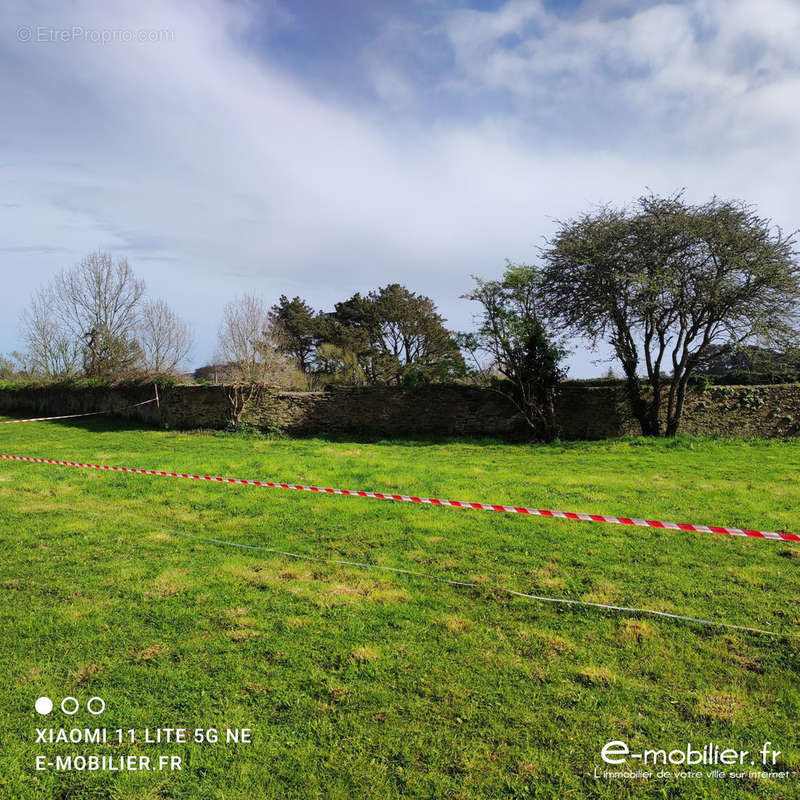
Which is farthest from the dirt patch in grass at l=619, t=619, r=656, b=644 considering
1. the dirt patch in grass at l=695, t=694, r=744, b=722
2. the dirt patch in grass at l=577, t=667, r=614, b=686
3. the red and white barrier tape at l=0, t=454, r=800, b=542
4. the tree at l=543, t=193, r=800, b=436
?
the tree at l=543, t=193, r=800, b=436

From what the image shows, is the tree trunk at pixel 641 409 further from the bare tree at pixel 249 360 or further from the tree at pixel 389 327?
the tree at pixel 389 327

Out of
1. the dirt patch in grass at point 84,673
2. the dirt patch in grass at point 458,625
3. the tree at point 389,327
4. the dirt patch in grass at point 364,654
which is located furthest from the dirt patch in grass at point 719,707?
the tree at point 389,327

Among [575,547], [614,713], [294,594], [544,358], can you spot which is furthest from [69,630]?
[544,358]

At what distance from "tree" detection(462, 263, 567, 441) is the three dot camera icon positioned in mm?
13233

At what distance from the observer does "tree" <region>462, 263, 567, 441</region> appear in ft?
48.6

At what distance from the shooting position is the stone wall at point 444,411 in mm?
15305

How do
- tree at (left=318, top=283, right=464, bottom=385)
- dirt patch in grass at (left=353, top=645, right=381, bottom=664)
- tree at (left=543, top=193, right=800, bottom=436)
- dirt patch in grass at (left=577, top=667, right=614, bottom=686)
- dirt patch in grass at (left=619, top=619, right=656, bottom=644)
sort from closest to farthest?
dirt patch in grass at (left=577, top=667, right=614, bottom=686)
dirt patch in grass at (left=353, top=645, right=381, bottom=664)
dirt patch in grass at (left=619, top=619, right=656, bottom=644)
tree at (left=543, top=193, right=800, bottom=436)
tree at (left=318, top=283, right=464, bottom=385)

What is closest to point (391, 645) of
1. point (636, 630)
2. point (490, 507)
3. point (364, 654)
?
point (364, 654)

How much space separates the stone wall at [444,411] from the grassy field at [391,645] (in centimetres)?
848

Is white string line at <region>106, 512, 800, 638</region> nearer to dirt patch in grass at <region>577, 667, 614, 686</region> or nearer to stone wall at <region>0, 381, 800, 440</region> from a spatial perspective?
dirt patch in grass at <region>577, 667, 614, 686</region>

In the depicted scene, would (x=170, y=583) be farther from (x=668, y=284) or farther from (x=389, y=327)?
(x=389, y=327)

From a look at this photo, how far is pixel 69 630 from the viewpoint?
145 inches

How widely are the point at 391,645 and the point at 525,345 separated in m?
12.5

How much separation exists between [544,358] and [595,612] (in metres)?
11.8
